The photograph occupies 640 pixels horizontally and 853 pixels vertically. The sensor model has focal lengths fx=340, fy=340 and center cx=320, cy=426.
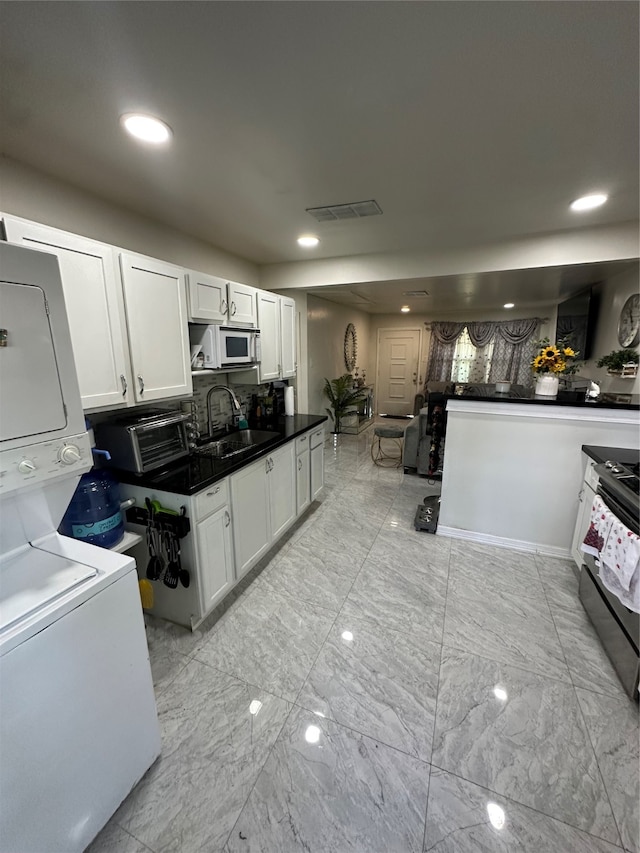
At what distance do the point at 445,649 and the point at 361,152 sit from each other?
256cm

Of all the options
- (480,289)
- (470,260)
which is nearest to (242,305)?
(470,260)

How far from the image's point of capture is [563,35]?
39.4 inches

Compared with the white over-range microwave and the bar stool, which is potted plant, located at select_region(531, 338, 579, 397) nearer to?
the bar stool

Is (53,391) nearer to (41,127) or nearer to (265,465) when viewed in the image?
(41,127)

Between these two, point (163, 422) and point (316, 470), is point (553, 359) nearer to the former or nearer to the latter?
point (316, 470)

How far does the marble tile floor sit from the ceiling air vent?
2477 mm

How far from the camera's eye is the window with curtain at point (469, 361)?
7.08 m

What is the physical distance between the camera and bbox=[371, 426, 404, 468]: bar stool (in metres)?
4.66

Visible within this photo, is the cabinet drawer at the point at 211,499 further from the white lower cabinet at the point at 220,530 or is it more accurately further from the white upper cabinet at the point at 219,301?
the white upper cabinet at the point at 219,301

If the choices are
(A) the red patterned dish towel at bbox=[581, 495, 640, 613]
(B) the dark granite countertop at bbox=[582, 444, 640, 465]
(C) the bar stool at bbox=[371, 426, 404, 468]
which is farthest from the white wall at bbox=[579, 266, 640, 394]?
(C) the bar stool at bbox=[371, 426, 404, 468]

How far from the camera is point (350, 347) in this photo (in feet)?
21.5

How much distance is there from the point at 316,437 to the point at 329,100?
7.98 ft

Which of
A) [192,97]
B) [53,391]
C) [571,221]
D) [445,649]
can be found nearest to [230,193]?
[192,97]

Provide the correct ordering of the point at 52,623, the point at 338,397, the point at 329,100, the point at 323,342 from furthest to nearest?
1. the point at 338,397
2. the point at 323,342
3. the point at 329,100
4. the point at 52,623
